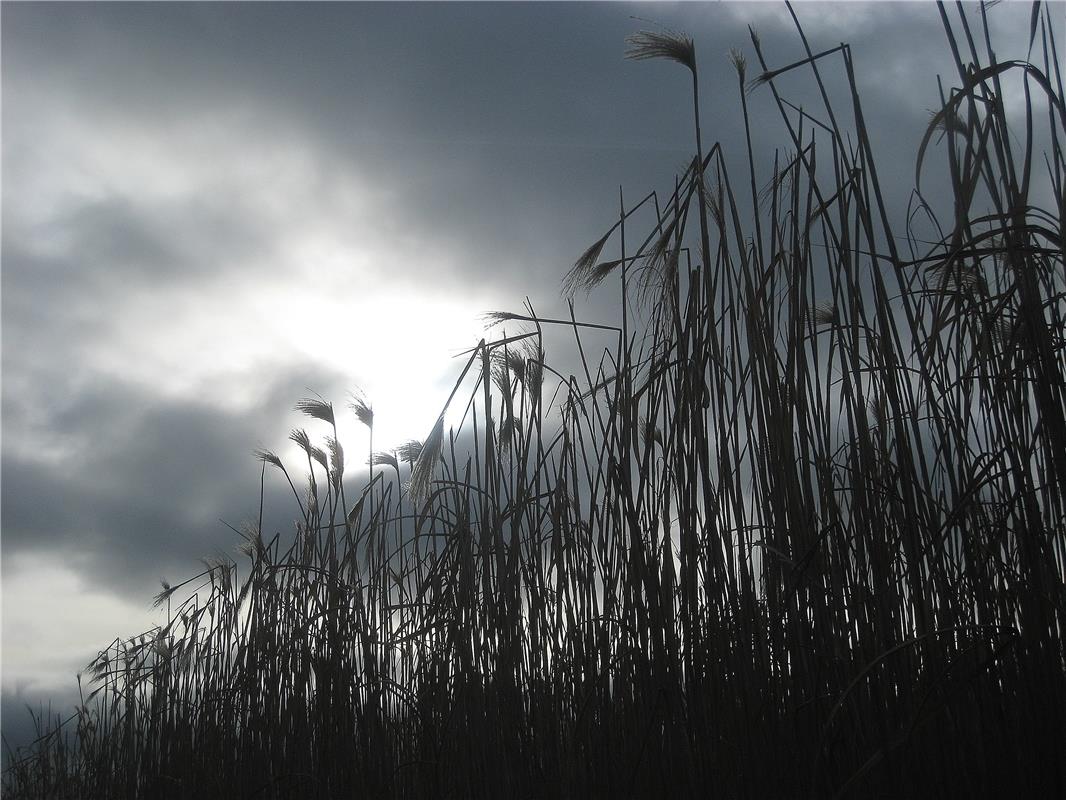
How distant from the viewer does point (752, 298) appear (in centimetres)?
161

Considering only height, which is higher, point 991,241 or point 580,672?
point 991,241

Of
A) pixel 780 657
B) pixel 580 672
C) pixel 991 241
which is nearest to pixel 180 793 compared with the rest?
pixel 580 672

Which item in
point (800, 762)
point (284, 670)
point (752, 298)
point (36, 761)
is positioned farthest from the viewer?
point (36, 761)

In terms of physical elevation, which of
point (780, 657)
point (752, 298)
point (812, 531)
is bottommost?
point (780, 657)

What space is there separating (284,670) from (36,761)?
406cm

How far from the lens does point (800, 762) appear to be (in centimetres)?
138

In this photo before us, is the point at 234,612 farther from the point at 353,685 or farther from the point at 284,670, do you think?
the point at 353,685

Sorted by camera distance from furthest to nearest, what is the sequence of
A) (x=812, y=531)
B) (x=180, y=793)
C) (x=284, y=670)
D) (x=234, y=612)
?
(x=234, y=612), (x=180, y=793), (x=284, y=670), (x=812, y=531)

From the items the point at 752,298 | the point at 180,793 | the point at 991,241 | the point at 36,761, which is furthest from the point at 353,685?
the point at 36,761

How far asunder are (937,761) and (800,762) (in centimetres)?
22

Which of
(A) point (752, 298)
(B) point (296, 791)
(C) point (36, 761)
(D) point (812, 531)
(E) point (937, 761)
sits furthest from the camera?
(C) point (36, 761)

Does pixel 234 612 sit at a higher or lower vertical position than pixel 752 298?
lower

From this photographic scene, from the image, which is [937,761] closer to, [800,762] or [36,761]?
[800,762]

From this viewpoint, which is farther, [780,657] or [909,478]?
[780,657]
